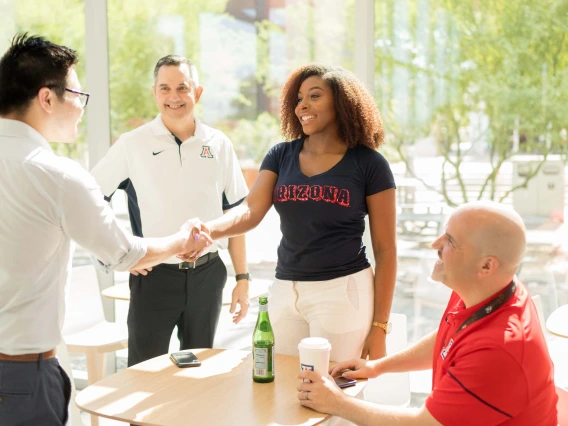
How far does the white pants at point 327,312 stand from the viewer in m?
2.49

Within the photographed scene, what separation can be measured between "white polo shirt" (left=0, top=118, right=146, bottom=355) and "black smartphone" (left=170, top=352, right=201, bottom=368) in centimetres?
54

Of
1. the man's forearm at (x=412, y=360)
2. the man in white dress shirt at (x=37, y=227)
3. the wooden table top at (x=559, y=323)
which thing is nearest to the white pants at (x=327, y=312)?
the man's forearm at (x=412, y=360)

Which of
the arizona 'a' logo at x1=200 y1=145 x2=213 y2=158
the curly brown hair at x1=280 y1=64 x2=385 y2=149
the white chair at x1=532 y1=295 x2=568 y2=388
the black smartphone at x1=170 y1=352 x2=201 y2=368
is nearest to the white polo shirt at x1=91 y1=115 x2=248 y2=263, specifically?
the arizona 'a' logo at x1=200 y1=145 x2=213 y2=158

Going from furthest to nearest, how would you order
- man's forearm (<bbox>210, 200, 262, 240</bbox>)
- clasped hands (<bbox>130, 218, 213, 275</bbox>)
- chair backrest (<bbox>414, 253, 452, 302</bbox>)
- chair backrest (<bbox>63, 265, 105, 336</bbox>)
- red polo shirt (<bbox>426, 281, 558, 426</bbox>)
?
1. chair backrest (<bbox>63, 265, 105, 336</bbox>)
2. chair backrest (<bbox>414, 253, 452, 302</bbox>)
3. man's forearm (<bbox>210, 200, 262, 240</bbox>)
4. clasped hands (<bbox>130, 218, 213, 275</bbox>)
5. red polo shirt (<bbox>426, 281, 558, 426</bbox>)

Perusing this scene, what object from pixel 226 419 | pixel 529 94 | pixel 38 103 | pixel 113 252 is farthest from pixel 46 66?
pixel 529 94

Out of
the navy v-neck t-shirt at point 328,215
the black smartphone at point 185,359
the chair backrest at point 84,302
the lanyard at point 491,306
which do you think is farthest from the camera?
the chair backrest at point 84,302

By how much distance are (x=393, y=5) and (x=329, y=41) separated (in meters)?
0.42

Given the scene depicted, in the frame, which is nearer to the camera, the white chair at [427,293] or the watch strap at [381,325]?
the watch strap at [381,325]

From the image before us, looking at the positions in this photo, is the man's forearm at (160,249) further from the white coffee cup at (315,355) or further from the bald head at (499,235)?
the bald head at (499,235)

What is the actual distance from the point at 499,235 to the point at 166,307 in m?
1.73

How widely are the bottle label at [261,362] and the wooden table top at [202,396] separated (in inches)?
1.5

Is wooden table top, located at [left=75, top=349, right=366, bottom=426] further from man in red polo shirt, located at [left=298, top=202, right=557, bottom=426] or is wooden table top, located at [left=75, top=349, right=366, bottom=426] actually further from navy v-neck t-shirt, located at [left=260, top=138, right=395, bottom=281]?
navy v-neck t-shirt, located at [left=260, top=138, right=395, bottom=281]

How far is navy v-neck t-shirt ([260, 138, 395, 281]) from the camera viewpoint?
2.54 meters

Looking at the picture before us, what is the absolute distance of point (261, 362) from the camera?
2.25 m
